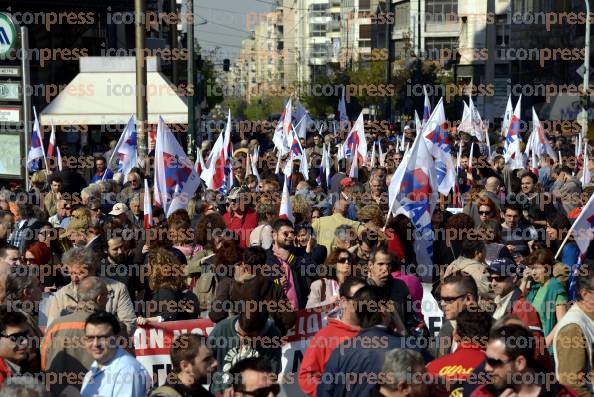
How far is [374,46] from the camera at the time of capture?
11550 centimetres

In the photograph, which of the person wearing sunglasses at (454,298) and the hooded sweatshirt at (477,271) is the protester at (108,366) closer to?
the person wearing sunglasses at (454,298)

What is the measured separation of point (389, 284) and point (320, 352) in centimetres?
184

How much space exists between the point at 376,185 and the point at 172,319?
6534mm

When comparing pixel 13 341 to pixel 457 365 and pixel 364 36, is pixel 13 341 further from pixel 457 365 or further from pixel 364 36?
pixel 364 36

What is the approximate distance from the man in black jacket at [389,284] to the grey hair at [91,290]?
198 centimetres

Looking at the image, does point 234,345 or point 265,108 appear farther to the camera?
point 265,108

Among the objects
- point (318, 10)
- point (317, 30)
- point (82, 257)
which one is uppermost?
point (318, 10)

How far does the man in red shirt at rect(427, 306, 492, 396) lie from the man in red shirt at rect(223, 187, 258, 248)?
7.05 meters

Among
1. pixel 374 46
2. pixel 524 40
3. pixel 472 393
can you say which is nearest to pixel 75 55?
pixel 472 393

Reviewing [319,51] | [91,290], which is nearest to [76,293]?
[91,290]

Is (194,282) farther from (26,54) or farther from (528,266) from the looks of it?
(26,54)

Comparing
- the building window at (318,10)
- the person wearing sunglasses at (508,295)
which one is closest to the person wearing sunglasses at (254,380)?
the person wearing sunglasses at (508,295)

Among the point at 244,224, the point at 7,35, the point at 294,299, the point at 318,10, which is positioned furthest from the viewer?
the point at 318,10

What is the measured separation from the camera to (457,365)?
7.05 meters
